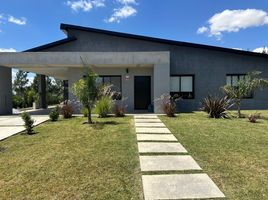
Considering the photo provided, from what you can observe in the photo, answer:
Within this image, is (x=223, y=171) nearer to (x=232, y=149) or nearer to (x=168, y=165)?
(x=168, y=165)

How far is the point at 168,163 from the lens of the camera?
5531 millimetres

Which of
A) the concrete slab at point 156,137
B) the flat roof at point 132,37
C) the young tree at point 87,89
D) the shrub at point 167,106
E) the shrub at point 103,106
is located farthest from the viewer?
the flat roof at point 132,37

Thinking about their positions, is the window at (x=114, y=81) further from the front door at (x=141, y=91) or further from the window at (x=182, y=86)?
the window at (x=182, y=86)

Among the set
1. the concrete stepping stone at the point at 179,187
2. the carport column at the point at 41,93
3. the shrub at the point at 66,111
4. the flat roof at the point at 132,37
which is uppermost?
the flat roof at the point at 132,37

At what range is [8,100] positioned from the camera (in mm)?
17625

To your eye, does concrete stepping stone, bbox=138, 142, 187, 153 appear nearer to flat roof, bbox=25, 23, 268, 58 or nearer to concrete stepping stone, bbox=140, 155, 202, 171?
concrete stepping stone, bbox=140, 155, 202, 171

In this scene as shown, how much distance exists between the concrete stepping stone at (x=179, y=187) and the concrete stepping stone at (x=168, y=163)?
386mm

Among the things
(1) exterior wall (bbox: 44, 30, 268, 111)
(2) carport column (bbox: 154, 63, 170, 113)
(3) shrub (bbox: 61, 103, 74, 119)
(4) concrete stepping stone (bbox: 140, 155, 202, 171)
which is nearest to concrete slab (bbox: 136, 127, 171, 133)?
(4) concrete stepping stone (bbox: 140, 155, 202, 171)

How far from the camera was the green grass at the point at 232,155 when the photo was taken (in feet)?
14.0

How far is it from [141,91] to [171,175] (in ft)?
43.6

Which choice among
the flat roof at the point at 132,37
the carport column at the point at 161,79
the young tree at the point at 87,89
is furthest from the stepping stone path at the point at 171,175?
the flat roof at the point at 132,37

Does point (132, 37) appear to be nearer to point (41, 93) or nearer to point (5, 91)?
point (5, 91)

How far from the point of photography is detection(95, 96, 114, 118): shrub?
→ 42.3ft

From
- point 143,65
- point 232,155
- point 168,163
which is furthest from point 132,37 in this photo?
point 168,163
